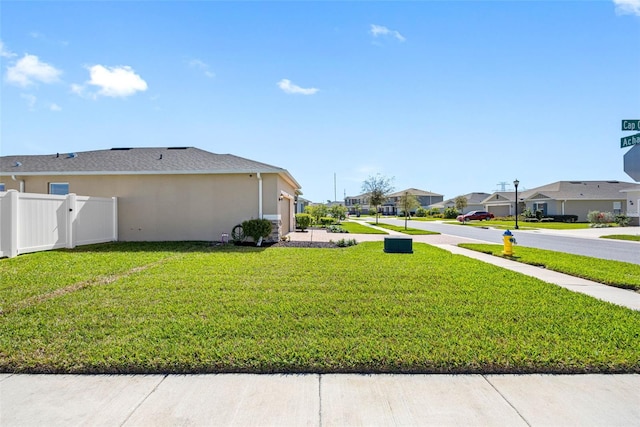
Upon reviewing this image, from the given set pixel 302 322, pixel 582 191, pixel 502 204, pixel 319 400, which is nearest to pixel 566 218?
pixel 582 191

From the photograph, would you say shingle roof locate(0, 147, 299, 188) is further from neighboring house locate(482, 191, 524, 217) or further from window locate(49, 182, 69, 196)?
neighboring house locate(482, 191, 524, 217)

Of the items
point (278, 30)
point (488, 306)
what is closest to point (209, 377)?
point (488, 306)

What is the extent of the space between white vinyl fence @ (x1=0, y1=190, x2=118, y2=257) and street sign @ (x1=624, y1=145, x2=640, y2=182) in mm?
14109

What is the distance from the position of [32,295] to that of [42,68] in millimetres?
9311

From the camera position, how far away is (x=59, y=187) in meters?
15.8

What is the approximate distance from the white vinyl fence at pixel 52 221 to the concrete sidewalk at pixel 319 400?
8.84 m

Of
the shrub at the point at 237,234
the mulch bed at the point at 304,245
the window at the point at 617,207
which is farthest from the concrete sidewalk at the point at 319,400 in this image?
the window at the point at 617,207

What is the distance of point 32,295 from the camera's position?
255 inches

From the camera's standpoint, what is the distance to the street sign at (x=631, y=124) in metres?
5.60

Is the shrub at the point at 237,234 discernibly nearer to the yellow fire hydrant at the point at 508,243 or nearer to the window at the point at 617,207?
the yellow fire hydrant at the point at 508,243

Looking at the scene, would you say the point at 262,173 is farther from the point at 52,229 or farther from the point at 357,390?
the point at 357,390

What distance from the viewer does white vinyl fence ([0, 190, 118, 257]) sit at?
10.2m

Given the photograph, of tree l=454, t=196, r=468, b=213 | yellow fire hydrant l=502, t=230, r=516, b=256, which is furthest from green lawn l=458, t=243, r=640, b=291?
tree l=454, t=196, r=468, b=213

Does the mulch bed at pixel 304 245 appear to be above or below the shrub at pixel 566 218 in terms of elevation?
below
